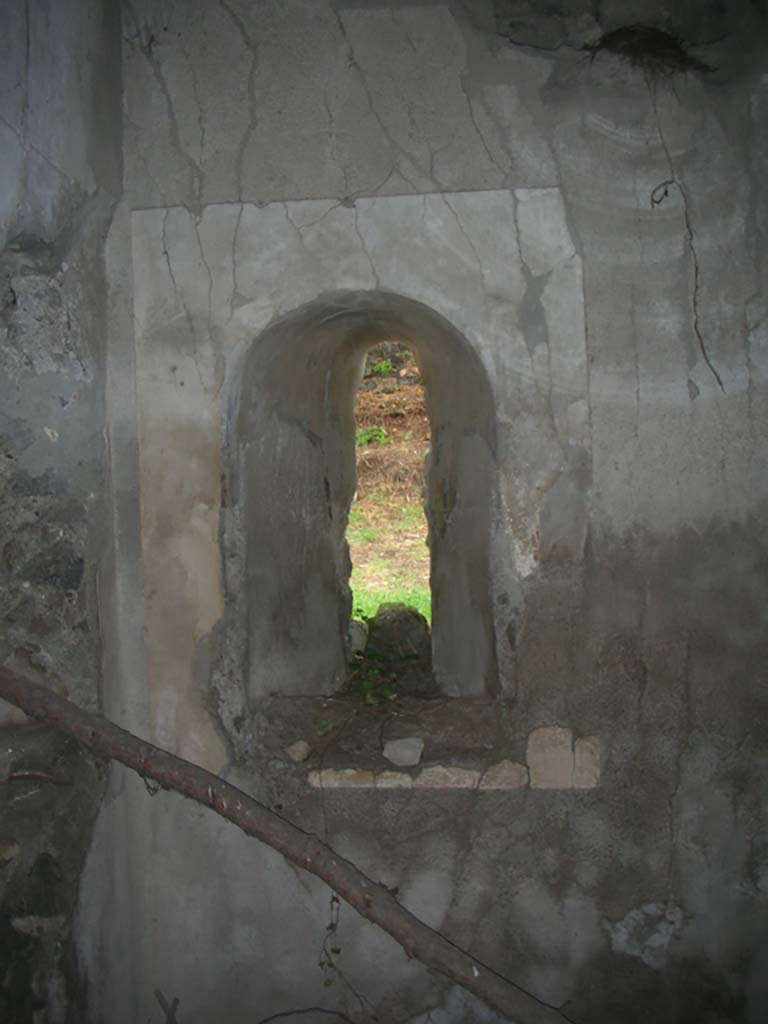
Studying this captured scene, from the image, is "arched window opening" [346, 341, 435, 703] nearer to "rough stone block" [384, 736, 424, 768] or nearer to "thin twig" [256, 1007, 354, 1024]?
"rough stone block" [384, 736, 424, 768]

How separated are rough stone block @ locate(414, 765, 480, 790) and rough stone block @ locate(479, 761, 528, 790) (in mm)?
34

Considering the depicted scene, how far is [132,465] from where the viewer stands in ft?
8.44

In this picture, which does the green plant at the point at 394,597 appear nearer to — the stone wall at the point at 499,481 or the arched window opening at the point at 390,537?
the arched window opening at the point at 390,537

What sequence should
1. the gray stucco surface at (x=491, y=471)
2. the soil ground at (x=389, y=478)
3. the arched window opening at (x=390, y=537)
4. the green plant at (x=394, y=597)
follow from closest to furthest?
the gray stucco surface at (x=491, y=471) → the arched window opening at (x=390, y=537) → the green plant at (x=394, y=597) → the soil ground at (x=389, y=478)

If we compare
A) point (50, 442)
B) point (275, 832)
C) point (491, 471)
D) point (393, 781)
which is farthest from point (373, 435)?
point (275, 832)

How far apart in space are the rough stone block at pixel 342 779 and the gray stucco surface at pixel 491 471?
0.01 m

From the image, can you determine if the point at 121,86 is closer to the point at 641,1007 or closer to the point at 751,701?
the point at 751,701

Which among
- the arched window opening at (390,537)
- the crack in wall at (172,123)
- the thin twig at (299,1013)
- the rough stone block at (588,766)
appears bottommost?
the thin twig at (299,1013)

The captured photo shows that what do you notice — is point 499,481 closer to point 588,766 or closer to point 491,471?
point 491,471

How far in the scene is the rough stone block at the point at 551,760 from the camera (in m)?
2.52

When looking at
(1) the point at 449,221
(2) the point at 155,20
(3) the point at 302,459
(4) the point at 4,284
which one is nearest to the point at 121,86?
(2) the point at 155,20

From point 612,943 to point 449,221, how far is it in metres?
2.39

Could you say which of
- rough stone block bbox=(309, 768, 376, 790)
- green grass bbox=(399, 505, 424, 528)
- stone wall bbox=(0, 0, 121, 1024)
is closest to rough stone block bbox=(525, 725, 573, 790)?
rough stone block bbox=(309, 768, 376, 790)

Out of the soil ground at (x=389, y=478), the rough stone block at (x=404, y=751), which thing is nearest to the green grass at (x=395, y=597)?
the soil ground at (x=389, y=478)
